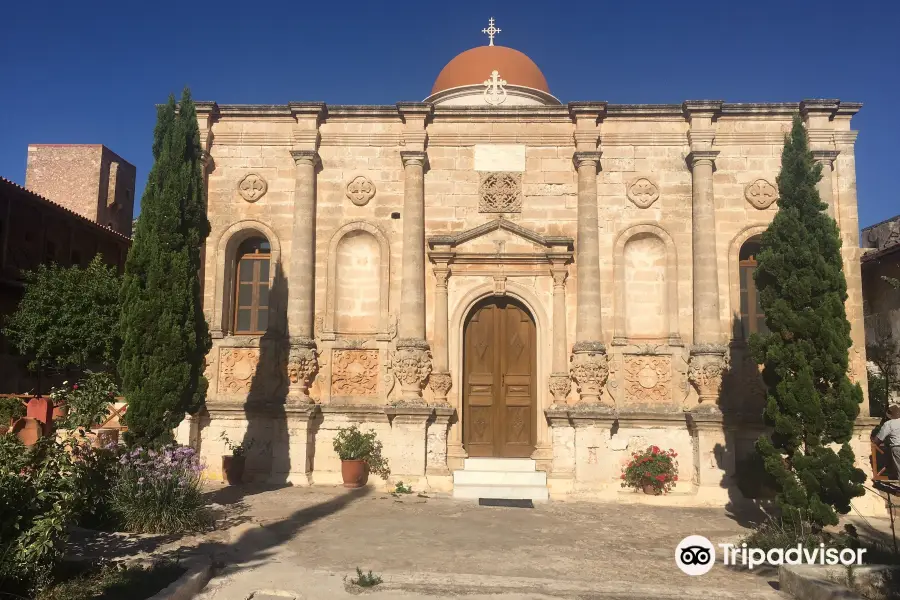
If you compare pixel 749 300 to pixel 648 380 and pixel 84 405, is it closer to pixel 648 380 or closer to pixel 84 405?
pixel 648 380

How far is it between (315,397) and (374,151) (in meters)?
4.98

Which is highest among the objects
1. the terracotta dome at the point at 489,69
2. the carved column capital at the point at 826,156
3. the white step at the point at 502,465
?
the terracotta dome at the point at 489,69

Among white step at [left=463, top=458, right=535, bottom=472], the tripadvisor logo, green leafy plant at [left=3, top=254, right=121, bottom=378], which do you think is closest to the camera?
the tripadvisor logo

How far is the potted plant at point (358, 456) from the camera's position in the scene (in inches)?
480

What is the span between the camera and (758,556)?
7.89m

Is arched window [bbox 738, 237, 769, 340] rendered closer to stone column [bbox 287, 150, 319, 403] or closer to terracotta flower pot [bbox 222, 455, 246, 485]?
stone column [bbox 287, 150, 319, 403]

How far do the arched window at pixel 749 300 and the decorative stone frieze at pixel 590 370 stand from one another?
2826 millimetres

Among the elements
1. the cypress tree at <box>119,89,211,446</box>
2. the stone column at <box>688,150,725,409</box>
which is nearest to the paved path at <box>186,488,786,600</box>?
the cypress tree at <box>119,89,211,446</box>

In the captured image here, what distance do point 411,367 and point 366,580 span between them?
239 inches

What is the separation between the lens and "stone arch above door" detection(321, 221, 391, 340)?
43.3ft

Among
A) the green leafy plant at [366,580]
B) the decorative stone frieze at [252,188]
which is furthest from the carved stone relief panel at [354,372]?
the green leafy plant at [366,580]

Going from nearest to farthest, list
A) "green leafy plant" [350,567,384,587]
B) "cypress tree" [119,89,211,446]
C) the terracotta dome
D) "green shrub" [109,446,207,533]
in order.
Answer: "green leafy plant" [350,567,384,587]
"green shrub" [109,446,207,533]
"cypress tree" [119,89,211,446]
the terracotta dome

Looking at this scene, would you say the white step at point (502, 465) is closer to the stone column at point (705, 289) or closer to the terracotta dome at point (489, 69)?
the stone column at point (705, 289)

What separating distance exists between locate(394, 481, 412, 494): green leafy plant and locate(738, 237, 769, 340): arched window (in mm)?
6846
